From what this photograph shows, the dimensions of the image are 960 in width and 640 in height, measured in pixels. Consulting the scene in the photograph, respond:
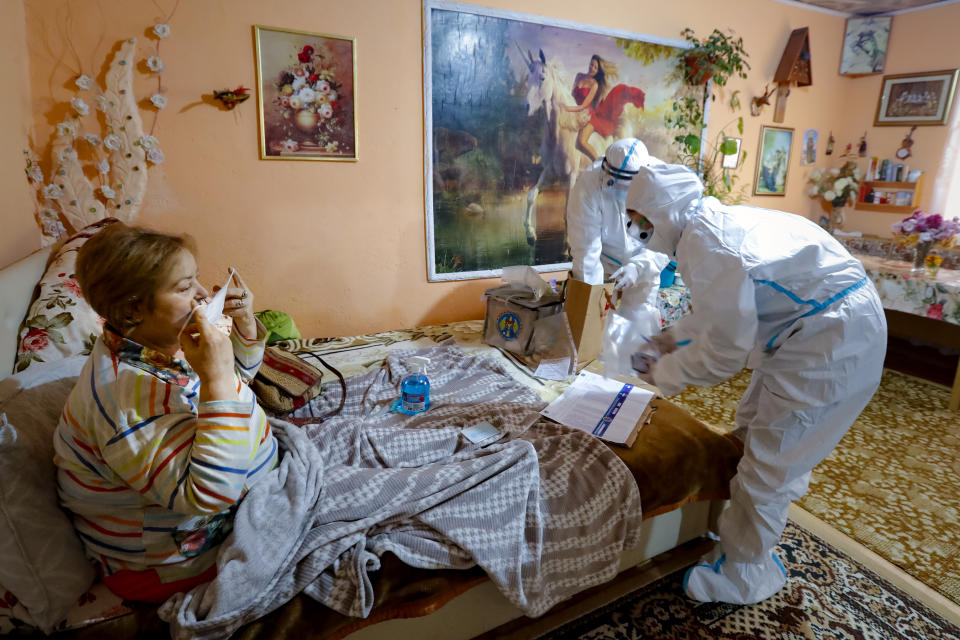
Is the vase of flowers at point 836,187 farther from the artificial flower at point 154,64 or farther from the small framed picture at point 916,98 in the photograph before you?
the artificial flower at point 154,64

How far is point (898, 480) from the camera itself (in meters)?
2.32

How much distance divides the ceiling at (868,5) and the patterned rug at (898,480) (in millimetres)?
2827

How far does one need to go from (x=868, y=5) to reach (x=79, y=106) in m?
5.11

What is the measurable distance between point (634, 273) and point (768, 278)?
99 centimetres

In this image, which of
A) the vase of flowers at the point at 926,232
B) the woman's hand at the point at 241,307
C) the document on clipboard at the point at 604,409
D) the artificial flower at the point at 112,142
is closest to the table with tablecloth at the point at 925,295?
the vase of flowers at the point at 926,232

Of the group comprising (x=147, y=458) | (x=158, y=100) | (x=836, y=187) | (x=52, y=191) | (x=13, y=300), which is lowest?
(x=147, y=458)

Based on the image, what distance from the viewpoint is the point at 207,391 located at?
3.10ft

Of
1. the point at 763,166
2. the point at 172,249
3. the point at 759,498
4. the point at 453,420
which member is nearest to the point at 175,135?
the point at 172,249

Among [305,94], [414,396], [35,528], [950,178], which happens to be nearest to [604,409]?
[414,396]

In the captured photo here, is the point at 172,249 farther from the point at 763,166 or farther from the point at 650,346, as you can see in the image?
the point at 763,166

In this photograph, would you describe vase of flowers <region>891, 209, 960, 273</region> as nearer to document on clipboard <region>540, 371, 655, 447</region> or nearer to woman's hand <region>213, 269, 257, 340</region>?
document on clipboard <region>540, 371, 655, 447</region>

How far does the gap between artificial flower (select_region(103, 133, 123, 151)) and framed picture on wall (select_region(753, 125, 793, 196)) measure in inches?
163

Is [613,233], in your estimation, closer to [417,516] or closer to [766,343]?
[766,343]

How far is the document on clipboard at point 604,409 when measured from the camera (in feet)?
5.52
